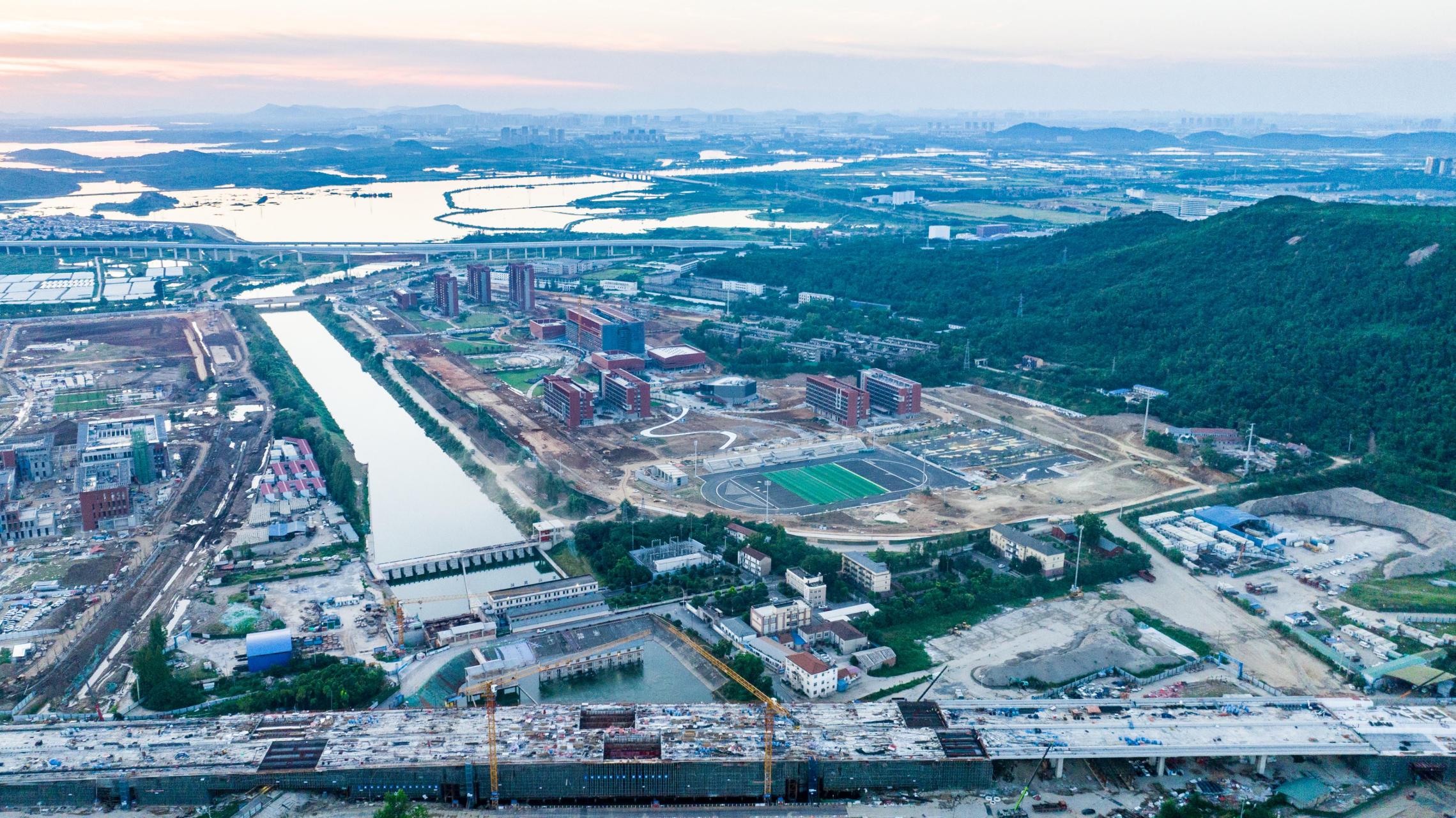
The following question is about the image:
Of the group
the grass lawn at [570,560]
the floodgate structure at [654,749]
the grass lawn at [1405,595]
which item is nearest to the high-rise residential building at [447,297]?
the grass lawn at [570,560]

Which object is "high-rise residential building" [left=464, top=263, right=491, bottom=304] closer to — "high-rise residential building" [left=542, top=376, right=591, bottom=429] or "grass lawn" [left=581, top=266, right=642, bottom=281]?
"grass lawn" [left=581, top=266, right=642, bottom=281]

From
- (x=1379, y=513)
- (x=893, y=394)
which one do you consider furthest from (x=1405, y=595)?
(x=893, y=394)

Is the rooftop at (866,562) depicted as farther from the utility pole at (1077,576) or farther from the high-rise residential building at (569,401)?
the high-rise residential building at (569,401)

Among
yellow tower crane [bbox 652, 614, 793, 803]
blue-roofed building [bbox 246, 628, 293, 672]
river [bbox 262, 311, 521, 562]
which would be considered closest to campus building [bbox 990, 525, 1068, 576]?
yellow tower crane [bbox 652, 614, 793, 803]

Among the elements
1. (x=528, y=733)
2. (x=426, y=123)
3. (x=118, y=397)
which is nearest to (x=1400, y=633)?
(x=528, y=733)

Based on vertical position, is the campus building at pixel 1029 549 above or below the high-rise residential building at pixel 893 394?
below

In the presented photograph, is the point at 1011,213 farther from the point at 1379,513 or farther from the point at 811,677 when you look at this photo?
the point at 811,677

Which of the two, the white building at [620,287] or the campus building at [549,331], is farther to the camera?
the white building at [620,287]
